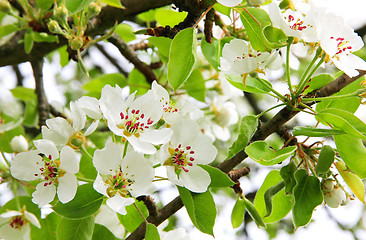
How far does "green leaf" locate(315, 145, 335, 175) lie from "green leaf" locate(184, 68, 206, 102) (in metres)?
1.01

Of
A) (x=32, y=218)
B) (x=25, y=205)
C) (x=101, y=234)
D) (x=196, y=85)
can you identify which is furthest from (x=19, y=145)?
(x=196, y=85)

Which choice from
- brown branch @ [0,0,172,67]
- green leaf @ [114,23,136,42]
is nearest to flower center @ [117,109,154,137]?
brown branch @ [0,0,172,67]

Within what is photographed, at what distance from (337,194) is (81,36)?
105cm

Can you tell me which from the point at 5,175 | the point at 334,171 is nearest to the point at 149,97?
the point at 334,171

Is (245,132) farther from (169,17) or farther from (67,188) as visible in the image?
(169,17)

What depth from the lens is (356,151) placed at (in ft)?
3.92

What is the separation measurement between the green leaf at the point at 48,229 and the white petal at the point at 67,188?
0.56m

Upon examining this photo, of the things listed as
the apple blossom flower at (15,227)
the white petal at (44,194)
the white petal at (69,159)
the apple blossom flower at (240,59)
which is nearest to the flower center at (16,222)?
the apple blossom flower at (15,227)

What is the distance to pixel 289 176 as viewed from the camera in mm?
1240

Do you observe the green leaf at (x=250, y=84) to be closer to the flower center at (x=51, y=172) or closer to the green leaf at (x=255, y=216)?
the green leaf at (x=255, y=216)

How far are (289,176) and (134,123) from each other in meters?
0.46

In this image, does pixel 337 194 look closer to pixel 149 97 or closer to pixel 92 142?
pixel 149 97

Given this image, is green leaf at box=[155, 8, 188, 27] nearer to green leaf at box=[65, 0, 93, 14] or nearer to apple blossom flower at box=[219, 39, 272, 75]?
apple blossom flower at box=[219, 39, 272, 75]

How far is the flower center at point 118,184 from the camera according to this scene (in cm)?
114
